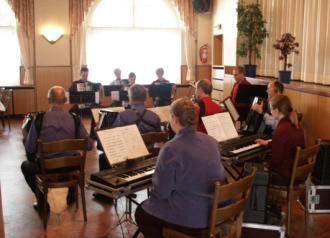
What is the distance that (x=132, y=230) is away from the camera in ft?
11.6

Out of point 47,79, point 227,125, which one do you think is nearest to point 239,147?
point 227,125

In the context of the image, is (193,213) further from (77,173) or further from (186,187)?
(77,173)

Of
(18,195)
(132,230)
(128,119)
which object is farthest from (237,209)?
(18,195)

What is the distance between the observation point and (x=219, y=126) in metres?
3.88

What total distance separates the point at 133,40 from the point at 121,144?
8.23m

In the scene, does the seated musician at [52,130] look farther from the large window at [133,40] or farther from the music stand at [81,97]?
the large window at [133,40]

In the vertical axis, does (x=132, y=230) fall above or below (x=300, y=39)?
below

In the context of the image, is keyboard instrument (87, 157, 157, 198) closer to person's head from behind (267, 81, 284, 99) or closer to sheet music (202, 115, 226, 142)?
sheet music (202, 115, 226, 142)

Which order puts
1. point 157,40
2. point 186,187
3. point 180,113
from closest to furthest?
point 186,187 → point 180,113 → point 157,40

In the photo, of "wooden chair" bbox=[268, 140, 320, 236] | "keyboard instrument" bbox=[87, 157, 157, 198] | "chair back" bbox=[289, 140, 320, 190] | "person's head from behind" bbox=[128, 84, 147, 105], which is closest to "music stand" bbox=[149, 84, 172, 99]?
"person's head from behind" bbox=[128, 84, 147, 105]

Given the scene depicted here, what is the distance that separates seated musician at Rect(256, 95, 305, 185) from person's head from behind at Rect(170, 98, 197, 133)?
1322mm

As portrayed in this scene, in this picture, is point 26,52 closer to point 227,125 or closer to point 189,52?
point 189,52

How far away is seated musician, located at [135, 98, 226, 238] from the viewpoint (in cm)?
229

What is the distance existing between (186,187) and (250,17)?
665cm
